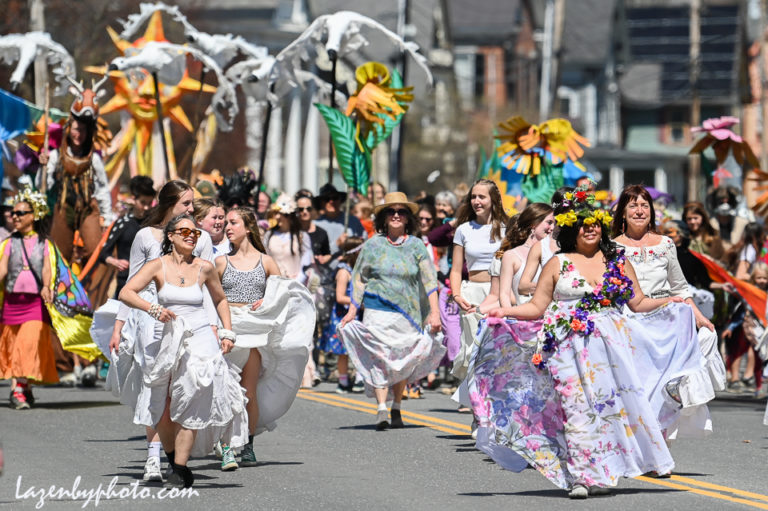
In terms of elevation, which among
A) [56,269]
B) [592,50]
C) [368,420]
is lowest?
[368,420]

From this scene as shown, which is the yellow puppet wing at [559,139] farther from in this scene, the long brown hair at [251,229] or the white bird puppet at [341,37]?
the long brown hair at [251,229]

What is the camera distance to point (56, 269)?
15.3 metres

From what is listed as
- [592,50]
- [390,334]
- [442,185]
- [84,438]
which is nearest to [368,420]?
[390,334]

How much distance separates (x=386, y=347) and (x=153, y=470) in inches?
144

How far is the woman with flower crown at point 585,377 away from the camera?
973cm

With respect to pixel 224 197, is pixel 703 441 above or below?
below

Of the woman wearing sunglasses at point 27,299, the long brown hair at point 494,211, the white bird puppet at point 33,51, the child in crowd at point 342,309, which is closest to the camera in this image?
the long brown hair at point 494,211

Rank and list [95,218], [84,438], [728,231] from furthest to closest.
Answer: [728,231]
[95,218]
[84,438]

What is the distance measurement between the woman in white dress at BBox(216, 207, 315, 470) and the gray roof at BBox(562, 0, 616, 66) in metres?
64.9

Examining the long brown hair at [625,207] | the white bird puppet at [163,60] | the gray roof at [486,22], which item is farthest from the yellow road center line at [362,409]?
the gray roof at [486,22]

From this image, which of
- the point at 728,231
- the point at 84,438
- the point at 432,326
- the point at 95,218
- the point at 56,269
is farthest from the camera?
the point at 728,231

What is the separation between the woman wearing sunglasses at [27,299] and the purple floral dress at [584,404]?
6142 millimetres

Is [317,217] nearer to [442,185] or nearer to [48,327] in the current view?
[48,327]

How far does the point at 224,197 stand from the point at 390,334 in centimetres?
481
